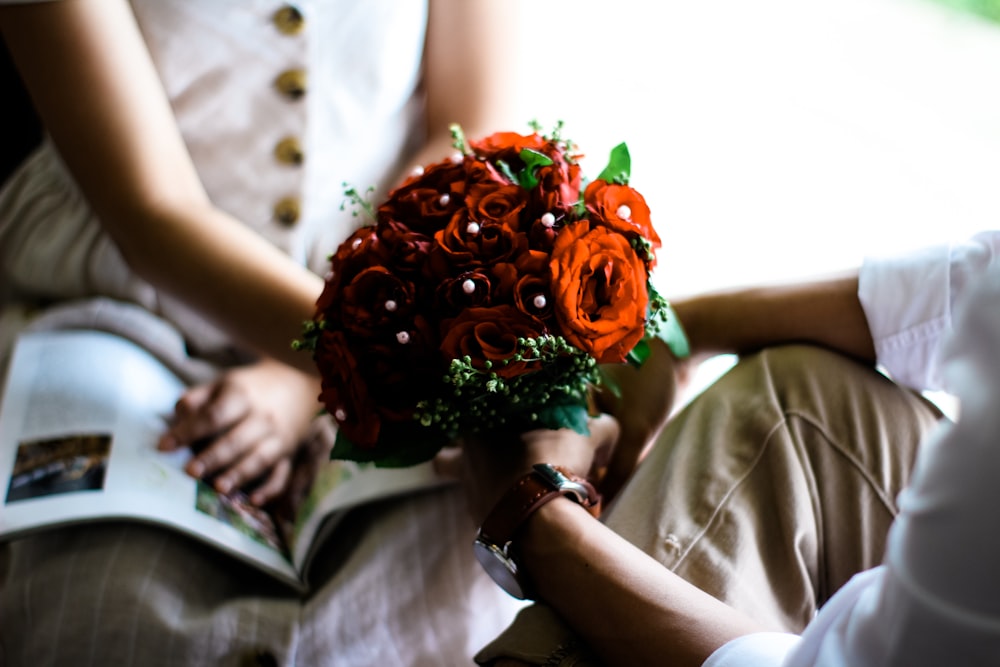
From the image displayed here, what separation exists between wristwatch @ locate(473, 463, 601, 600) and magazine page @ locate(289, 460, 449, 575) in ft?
0.73

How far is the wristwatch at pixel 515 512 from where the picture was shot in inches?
28.8

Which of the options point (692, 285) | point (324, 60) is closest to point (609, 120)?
point (692, 285)

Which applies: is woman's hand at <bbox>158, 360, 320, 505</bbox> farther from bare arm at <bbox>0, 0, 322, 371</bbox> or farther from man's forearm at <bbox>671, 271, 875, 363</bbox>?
man's forearm at <bbox>671, 271, 875, 363</bbox>

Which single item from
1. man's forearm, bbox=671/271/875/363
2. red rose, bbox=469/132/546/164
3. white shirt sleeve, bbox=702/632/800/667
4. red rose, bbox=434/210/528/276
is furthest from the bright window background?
white shirt sleeve, bbox=702/632/800/667

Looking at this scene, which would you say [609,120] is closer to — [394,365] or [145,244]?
[145,244]

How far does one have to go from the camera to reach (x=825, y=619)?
469 mm

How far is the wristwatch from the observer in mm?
732

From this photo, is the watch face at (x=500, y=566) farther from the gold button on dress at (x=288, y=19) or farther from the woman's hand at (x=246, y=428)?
the gold button on dress at (x=288, y=19)

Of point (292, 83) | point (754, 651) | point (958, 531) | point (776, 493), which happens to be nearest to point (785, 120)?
point (292, 83)

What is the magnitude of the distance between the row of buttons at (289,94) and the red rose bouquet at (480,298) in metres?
0.42

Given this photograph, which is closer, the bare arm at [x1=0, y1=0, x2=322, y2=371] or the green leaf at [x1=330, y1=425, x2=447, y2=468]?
the green leaf at [x1=330, y1=425, x2=447, y2=468]

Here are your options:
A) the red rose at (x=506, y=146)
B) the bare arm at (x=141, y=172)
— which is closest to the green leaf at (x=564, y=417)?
the red rose at (x=506, y=146)

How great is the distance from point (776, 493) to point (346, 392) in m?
0.40

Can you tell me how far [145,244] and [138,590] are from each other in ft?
1.34
